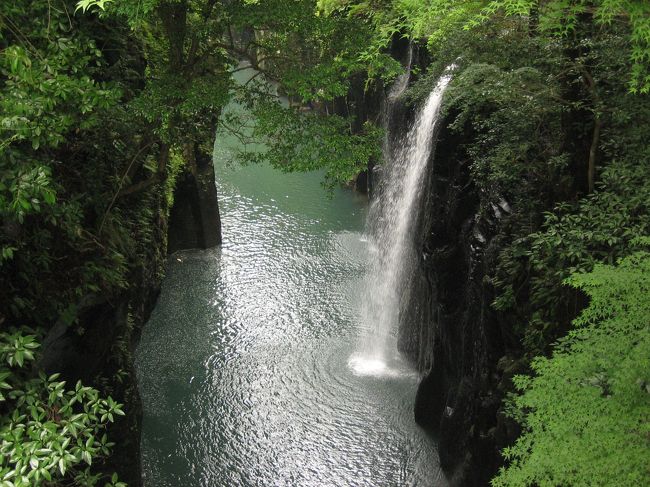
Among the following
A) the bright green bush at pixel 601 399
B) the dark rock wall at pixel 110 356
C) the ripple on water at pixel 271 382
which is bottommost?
the ripple on water at pixel 271 382

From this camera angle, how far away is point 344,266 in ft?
59.6

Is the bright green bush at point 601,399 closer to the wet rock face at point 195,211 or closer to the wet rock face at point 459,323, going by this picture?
the wet rock face at point 459,323

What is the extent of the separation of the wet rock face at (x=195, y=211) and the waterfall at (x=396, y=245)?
20.4 ft

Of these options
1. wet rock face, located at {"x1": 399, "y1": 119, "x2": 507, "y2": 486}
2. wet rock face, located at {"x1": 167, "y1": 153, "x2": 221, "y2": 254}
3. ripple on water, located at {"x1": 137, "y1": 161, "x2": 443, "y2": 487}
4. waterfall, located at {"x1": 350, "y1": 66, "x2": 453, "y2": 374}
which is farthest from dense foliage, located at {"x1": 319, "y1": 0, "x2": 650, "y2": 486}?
wet rock face, located at {"x1": 167, "y1": 153, "x2": 221, "y2": 254}

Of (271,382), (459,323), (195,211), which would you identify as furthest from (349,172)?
(195,211)

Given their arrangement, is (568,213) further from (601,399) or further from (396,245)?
(396,245)

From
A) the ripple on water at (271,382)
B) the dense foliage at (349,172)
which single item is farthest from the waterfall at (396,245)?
the dense foliage at (349,172)

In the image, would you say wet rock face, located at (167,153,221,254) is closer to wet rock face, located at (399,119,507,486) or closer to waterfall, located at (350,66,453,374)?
waterfall, located at (350,66,453,374)

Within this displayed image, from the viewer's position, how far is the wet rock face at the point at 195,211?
1795 centimetres

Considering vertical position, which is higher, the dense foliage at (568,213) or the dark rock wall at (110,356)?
the dense foliage at (568,213)

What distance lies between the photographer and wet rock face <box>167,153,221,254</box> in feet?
58.9

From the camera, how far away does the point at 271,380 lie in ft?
40.6

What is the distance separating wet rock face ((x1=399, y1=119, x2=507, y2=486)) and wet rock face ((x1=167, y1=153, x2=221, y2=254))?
908 cm

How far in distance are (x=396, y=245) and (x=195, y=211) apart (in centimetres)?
822
